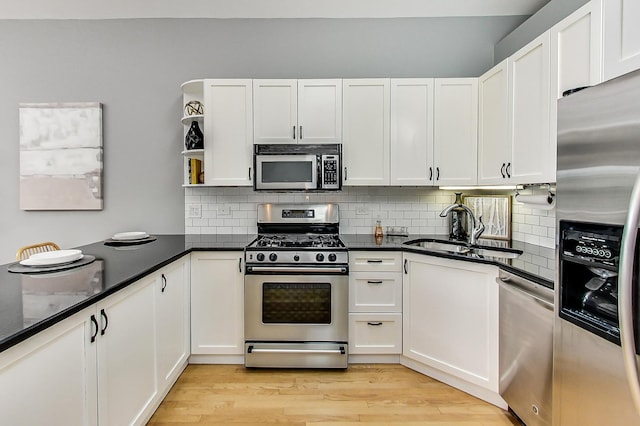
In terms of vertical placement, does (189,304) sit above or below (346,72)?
below

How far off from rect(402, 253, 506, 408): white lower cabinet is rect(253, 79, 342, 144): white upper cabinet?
4.13ft

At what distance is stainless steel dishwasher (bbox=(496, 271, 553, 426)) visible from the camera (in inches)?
64.0

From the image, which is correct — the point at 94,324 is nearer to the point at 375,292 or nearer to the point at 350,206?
the point at 375,292

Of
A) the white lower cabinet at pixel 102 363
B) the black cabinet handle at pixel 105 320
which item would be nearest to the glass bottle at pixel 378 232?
the white lower cabinet at pixel 102 363

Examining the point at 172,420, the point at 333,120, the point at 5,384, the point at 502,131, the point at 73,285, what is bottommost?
the point at 172,420

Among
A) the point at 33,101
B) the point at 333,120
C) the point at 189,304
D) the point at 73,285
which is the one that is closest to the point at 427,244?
the point at 333,120

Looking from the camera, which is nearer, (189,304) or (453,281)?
(453,281)

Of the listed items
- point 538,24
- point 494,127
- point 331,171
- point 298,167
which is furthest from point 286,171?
point 538,24

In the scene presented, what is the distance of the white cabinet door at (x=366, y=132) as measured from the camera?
289 cm

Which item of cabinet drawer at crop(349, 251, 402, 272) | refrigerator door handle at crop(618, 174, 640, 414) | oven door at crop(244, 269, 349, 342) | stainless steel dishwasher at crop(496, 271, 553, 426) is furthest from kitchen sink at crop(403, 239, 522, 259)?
refrigerator door handle at crop(618, 174, 640, 414)

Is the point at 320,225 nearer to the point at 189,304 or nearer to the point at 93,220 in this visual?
the point at 189,304

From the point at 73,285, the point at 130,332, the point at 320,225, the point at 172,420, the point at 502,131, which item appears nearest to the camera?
the point at 73,285

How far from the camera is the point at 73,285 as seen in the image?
4.71 feet

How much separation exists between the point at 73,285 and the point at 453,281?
2.10 m
